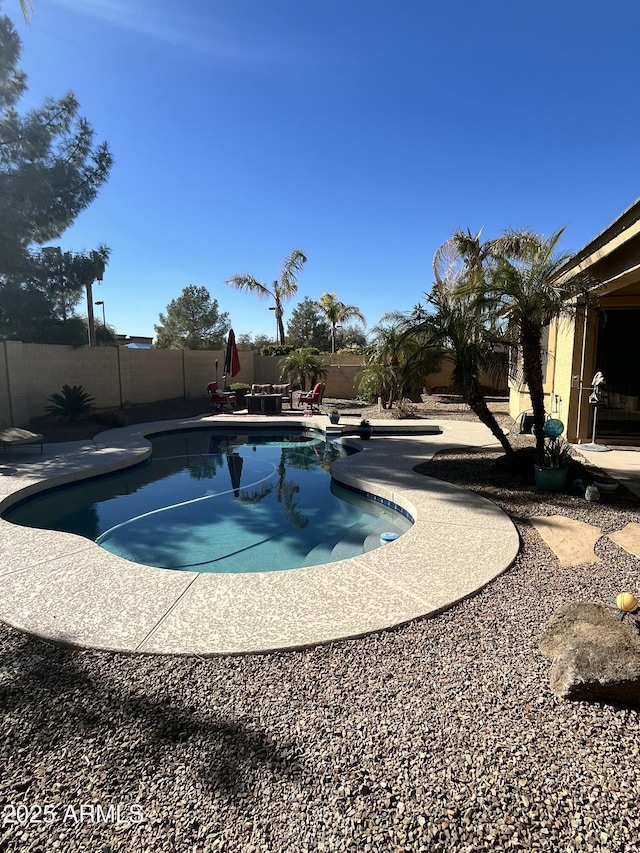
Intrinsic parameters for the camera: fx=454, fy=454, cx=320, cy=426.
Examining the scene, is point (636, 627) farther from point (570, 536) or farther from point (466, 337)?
point (466, 337)

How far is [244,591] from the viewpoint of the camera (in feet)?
12.0

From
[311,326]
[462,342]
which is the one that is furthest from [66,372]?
[311,326]

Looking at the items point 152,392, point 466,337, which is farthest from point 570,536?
point 152,392

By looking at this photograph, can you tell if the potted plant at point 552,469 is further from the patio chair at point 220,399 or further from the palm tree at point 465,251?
the patio chair at point 220,399

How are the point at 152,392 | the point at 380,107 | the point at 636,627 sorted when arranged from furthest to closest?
the point at 152,392, the point at 380,107, the point at 636,627

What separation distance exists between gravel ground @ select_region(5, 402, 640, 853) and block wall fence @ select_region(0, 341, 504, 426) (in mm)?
10676

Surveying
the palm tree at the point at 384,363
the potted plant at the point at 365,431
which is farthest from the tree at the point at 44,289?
the potted plant at the point at 365,431

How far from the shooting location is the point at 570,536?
4.81 metres

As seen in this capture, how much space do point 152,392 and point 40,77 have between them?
9.56 metres

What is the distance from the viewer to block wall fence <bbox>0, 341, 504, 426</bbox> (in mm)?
11719

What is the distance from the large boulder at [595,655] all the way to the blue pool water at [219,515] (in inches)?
113

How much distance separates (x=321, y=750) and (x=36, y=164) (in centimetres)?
1485

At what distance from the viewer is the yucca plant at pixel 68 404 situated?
12914 mm

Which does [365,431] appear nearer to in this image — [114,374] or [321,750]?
[114,374]
